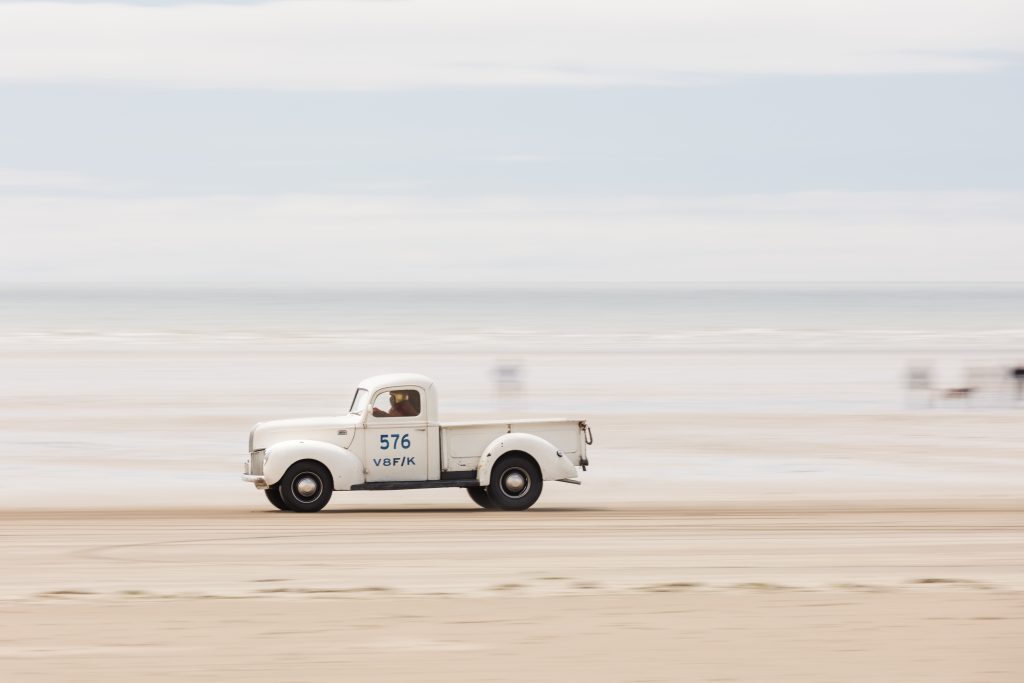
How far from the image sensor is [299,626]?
406 inches

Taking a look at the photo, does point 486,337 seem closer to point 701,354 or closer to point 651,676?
point 701,354

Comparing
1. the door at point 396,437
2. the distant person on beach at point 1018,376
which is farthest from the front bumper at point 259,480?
the distant person on beach at point 1018,376

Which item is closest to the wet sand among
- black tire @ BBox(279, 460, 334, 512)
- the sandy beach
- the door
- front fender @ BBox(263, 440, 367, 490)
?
the sandy beach

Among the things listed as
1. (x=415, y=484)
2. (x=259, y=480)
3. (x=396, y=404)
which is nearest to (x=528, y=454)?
(x=415, y=484)

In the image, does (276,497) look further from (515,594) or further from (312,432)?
(515,594)

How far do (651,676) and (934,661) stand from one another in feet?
5.97

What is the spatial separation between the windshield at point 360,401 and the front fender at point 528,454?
5.51 ft

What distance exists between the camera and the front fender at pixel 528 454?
60.6 feet

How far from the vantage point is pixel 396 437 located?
18656 mm

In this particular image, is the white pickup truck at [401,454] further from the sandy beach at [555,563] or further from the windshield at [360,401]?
the sandy beach at [555,563]

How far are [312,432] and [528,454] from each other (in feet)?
9.08

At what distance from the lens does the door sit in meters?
18.6

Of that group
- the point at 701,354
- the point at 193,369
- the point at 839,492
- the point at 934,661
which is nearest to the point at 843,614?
the point at 934,661

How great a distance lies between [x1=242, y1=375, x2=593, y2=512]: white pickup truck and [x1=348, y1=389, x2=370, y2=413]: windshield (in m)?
0.05
